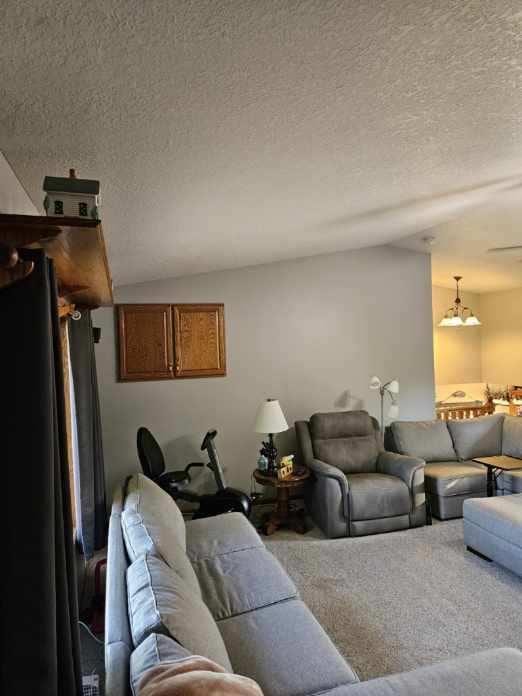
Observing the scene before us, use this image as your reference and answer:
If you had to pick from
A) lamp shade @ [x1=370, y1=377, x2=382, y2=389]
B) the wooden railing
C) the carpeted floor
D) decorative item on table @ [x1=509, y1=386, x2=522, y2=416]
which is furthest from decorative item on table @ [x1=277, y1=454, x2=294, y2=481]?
decorative item on table @ [x1=509, y1=386, x2=522, y2=416]

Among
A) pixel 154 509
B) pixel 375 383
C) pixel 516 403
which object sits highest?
pixel 375 383

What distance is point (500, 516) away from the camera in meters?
3.15

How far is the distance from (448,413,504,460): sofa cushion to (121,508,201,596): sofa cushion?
3615 millimetres

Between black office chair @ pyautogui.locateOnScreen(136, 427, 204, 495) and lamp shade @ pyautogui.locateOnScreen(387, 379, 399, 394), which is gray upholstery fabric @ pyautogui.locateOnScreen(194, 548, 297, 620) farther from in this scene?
lamp shade @ pyautogui.locateOnScreen(387, 379, 399, 394)

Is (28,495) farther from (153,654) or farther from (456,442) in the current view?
(456,442)

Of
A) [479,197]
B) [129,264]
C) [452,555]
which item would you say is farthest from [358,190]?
[452,555]

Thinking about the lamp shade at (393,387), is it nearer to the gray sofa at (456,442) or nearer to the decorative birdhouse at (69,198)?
the gray sofa at (456,442)

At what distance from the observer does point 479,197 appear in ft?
11.0

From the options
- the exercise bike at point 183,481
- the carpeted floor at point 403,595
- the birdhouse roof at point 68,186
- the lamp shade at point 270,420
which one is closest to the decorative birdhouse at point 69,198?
the birdhouse roof at point 68,186

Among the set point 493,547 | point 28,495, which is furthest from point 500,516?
point 28,495

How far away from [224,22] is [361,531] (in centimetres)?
378

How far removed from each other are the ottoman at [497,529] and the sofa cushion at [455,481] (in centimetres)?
66

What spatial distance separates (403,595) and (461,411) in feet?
14.8

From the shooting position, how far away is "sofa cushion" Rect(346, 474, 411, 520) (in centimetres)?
380
